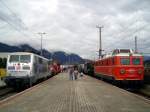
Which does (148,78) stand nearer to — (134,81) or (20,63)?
(134,81)

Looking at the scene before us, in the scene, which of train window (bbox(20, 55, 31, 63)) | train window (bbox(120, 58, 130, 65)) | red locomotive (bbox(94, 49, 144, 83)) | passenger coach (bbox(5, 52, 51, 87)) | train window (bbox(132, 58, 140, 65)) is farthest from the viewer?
train window (bbox(132, 58, 140, 65))

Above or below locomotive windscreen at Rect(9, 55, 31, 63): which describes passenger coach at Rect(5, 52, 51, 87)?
below

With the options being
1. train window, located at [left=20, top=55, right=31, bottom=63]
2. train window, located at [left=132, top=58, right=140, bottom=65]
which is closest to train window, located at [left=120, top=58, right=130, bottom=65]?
train window, located at [left=132, top=58, right=140, bottom=65]

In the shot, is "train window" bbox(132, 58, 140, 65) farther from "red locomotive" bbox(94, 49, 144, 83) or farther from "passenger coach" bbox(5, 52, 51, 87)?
"passenger coach" bbox(5, 52, 51, 87)

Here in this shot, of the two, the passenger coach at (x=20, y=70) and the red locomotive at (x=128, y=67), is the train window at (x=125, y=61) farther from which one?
the passenger coach at (x=20, y=70)

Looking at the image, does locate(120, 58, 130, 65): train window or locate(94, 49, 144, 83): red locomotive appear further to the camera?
locate(120, 58, 130, 65): train window

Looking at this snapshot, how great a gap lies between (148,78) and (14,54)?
1289 centimetres

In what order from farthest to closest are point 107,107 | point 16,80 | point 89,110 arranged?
point 16,80 < point 107,107 < point 89,110

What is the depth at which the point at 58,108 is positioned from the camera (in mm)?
11805

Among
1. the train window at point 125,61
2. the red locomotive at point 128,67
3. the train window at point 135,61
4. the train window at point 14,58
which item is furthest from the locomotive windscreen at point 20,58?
the train window at point 135,61

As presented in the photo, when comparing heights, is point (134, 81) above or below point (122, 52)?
below

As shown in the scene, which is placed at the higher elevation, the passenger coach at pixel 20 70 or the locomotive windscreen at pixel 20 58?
the locomotive windscreen at pixel 20 58

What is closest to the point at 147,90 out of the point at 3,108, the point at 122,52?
the point at 122,52

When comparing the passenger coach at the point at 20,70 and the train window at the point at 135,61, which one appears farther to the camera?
the train window at the point at 135,61
